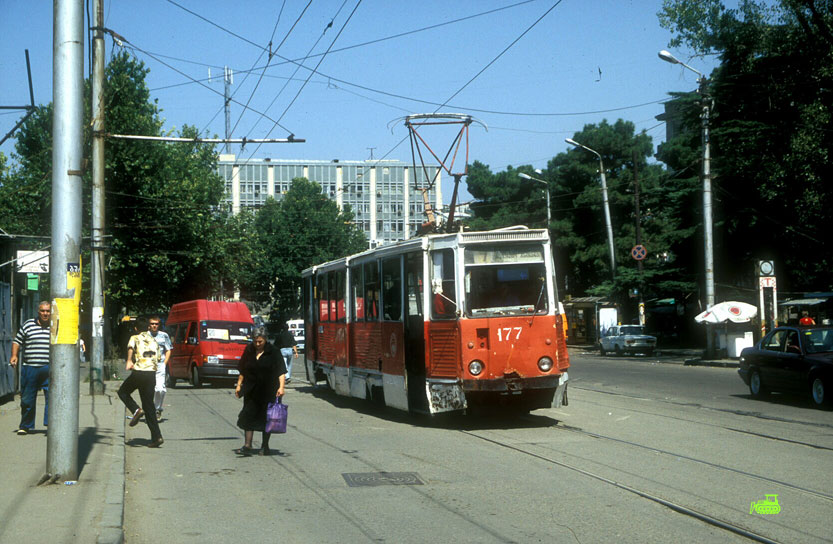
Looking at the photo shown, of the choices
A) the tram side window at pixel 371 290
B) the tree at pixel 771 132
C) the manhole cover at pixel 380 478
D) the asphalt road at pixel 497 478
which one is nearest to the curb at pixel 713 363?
the tree at pixel 771 132

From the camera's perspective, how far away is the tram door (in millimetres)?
14984

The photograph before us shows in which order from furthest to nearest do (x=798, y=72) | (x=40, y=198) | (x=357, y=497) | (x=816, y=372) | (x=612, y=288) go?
(x=612, y=288)
(x=40, y=198)
(x=798, y=72)
(x=816, y=372)
(x=357, y=497)

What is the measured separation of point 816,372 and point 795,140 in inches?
650

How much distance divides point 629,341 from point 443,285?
3215cm

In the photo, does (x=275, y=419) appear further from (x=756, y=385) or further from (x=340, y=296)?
(x=756, y=385)

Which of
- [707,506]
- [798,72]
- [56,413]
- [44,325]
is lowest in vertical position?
[707,506]

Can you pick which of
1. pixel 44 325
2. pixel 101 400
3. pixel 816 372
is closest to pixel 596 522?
pixel 44 325

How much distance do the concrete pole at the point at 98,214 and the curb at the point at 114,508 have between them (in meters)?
12.0

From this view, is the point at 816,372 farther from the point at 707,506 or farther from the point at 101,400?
the point at 101,400

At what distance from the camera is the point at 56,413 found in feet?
29.6

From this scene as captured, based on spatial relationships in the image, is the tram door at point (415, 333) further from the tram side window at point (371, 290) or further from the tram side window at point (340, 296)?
the tram side window at point (340, 296)

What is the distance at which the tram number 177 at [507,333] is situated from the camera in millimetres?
14352

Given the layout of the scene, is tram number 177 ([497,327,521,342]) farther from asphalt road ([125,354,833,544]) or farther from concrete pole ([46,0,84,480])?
concrete pole ([46,0,84,480])

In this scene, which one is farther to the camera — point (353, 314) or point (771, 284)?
point (771, 284)
